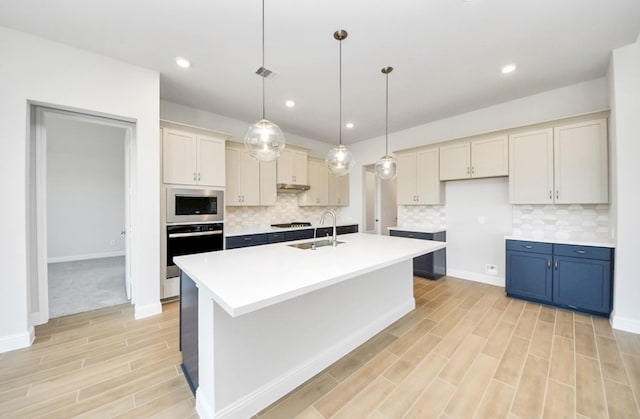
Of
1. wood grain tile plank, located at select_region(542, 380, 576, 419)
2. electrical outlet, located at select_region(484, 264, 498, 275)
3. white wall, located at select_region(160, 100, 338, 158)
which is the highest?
white wall, located at select_region(160, 100, 338, 158)

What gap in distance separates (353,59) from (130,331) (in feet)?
12.1

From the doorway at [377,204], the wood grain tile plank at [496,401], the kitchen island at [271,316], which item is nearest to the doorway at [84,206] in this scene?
the kitchen island at [271,316]

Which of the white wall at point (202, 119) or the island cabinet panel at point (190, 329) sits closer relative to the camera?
the island cabinet panel at point (190, 329)

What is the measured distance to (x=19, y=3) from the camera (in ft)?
6.24

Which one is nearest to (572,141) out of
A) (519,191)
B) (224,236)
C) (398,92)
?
(519,191)

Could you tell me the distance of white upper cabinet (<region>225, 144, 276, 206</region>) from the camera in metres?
4.03

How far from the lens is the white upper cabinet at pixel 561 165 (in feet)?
9.27

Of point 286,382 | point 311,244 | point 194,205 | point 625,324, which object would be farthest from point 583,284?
point 194,205

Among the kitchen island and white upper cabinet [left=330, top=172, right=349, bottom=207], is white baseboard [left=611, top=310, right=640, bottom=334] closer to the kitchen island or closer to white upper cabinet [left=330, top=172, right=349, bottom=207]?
the kitchen island

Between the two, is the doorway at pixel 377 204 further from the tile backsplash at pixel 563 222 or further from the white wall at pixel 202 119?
the white wall at pixel 202 119

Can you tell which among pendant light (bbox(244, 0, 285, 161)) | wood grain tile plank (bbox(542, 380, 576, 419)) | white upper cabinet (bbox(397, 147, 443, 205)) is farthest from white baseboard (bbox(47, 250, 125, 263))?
wood grain tile plank (bbox(542, 380, 576, 419))

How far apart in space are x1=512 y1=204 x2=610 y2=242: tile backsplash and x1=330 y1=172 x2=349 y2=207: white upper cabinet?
331 centimetres

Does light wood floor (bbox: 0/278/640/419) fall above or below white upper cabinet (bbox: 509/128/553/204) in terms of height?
below

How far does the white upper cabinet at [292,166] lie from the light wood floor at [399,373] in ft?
9.64
